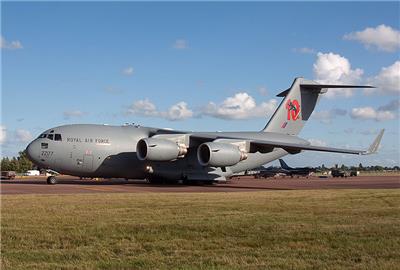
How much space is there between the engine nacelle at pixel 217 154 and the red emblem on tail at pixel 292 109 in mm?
8434

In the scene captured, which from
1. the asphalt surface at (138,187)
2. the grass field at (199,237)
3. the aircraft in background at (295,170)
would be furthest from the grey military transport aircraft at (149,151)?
the aircraft in background at (295,170)

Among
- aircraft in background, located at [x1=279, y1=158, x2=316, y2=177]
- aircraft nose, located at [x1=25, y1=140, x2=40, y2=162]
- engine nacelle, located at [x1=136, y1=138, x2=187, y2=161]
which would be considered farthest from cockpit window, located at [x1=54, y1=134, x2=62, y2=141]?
aircraft in background, located at [x1=279, y1=158, x2=316, y2=177]

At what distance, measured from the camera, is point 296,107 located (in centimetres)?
3909

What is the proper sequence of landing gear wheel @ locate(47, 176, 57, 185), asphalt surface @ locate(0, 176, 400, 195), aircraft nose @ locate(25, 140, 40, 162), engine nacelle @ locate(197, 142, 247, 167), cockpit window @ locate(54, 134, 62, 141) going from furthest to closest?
landing gear wheel @ locate(47, 176, 57, 185)
engine nacelle @ locate(197, 142, 247, 167)
cockpit window @ locate(54, 134, 62, 141)
aircraft nose @ locate(25, 140, 40, 162)
asphalt surface @ locate(0, 176, 400, 195)

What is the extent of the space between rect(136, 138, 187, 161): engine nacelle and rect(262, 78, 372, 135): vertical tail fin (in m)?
9.46

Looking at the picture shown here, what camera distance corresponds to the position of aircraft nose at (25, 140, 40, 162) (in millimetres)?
30062

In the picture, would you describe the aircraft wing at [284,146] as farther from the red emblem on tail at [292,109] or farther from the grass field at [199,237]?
the grass field at [199,237]

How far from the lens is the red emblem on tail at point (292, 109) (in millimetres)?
38844

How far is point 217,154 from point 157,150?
137 inches

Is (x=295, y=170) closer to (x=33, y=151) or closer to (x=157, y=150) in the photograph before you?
(x=157, y=150)

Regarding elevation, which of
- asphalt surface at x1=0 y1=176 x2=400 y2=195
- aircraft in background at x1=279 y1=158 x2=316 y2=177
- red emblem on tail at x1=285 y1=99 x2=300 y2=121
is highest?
red emblem on tail at x1=285 y1=99 x2=300 y2=121

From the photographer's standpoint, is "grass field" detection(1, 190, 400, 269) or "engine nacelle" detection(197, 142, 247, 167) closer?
"grass field" detection(1, 190, 400, 269)

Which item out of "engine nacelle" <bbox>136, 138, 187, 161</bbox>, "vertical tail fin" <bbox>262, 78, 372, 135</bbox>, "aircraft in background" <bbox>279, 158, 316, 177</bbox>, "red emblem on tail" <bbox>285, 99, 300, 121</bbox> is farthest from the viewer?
"aircraft in background" <bbox>279, 158, 316, 177</bbox>

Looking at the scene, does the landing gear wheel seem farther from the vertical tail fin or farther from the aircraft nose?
the vertical tail fin
